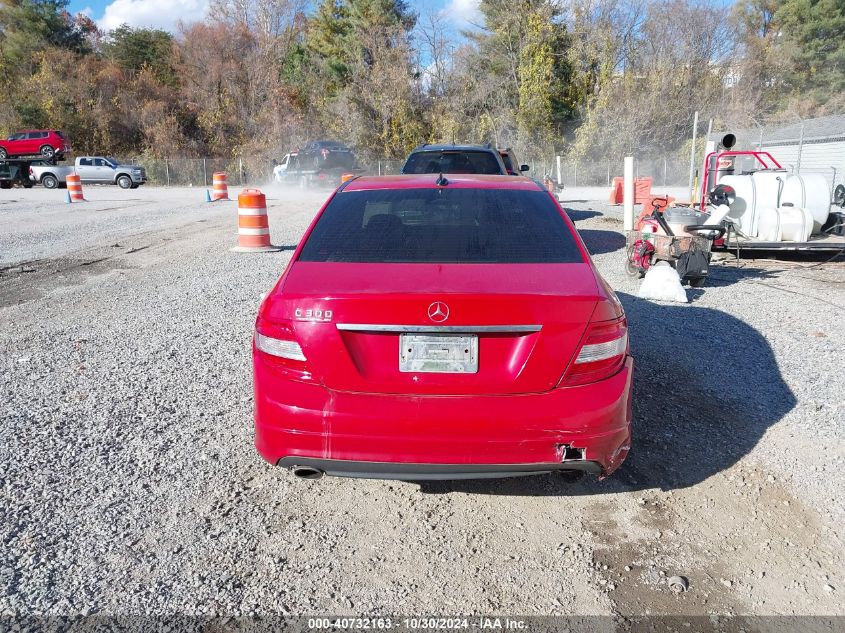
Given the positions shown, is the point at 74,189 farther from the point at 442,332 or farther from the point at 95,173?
the point at 442,332

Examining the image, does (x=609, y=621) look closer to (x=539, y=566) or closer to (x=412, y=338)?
(x=539, y=566)

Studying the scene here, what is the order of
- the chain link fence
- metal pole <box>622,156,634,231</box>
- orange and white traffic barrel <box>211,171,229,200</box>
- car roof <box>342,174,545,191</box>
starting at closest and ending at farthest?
1. car roof <box>342,174,545,191</box>
2. metal pole <box>622,156,634,231</box>
3. orange and white traffic barrel <box>211,171,229,200</box>
4. the chain link fence

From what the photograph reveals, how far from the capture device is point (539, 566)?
A: 9.32 feet

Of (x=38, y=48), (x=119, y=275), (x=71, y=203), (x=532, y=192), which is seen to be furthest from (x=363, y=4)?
(x=532, y=192)

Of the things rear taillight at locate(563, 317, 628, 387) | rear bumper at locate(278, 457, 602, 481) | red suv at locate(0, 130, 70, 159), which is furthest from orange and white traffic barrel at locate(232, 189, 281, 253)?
red suv at locate(0, 130, 70, 159)

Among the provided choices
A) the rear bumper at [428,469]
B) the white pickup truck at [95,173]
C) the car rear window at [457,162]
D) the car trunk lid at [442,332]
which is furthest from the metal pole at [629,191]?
the white pickup truck at [95,173]

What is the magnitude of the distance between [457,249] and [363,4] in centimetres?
5203

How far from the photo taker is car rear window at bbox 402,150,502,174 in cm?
1088

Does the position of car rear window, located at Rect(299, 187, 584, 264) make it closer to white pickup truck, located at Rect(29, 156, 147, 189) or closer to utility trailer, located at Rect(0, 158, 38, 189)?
white pickup truck, located at Rect(29, 156, 147, 189)

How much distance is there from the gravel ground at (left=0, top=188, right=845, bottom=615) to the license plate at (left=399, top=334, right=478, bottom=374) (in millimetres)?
851

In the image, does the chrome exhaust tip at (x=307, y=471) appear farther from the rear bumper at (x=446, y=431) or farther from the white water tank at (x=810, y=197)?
the white water tank at (x=810, y=197)

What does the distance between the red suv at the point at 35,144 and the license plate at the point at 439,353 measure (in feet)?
133

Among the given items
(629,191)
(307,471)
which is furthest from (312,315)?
(629,191)

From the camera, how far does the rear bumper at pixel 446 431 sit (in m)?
2.79
